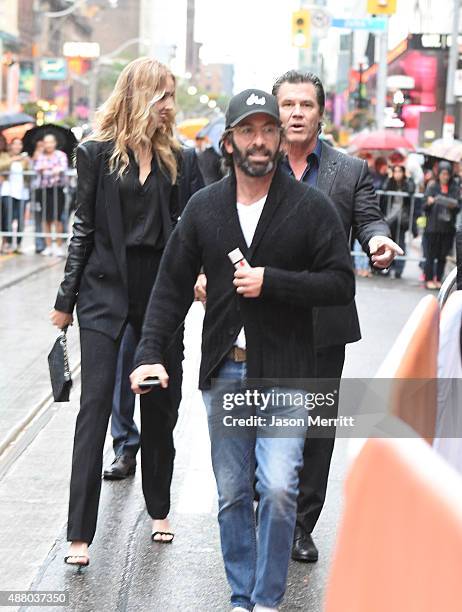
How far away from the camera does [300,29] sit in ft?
108

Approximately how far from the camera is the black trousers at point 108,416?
541 centimetres

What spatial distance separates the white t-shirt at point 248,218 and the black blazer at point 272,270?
3cm

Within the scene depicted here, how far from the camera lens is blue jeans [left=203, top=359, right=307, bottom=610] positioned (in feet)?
14.7

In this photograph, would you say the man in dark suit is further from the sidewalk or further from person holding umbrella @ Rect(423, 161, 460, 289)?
person holding umbrella @ Rect(423, 161, 460, 289)

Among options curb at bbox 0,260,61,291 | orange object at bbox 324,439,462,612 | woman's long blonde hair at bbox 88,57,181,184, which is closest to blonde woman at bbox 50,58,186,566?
woman's long blonde hair at bbox 88,57,181,184

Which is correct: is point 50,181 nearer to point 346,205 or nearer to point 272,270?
point 346,205

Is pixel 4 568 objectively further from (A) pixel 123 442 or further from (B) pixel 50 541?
(A) pixel 123 442

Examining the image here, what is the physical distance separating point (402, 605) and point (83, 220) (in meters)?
3.64

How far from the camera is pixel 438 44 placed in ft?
140

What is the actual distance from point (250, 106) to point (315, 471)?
1896 mm

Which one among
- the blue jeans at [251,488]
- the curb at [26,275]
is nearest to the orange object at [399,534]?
the blue jeans at [251,488]

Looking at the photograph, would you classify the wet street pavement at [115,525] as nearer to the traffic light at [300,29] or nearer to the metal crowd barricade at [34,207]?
the metal crowd barricade at [34,207]

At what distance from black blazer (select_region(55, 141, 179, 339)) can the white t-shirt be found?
118 cm

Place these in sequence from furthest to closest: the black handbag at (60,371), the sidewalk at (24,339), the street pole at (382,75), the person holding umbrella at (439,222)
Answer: the street pole at (382,75) → the person holding umbrella at (439,222) → the sidewalk at (24,339) → the black handbag at (60,371)
